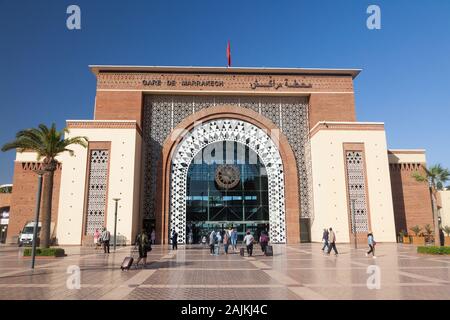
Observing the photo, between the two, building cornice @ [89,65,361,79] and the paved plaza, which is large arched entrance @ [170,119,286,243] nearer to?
building cornice @ [89,65,361,79]

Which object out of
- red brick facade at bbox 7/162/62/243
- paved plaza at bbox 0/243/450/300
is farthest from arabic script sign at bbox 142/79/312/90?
paved plaza at bbox 0/243/450/300

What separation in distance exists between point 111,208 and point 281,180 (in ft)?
40.3

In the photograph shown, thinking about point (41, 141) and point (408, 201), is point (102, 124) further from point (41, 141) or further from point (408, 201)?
point (408, 201)

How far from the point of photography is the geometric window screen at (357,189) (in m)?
24.8

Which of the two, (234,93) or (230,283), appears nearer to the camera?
(230,283)

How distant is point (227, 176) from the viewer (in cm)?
2742

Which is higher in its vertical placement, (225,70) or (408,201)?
(225,70)

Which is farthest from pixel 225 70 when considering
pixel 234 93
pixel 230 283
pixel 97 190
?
pixel 230 283

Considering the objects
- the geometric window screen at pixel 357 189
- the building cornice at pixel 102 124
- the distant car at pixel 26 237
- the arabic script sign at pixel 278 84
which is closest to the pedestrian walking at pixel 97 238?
the distant car at pixel 26 237

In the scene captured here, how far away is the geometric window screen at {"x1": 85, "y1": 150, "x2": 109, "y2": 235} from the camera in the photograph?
78.6 ft

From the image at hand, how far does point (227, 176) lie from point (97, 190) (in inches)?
366

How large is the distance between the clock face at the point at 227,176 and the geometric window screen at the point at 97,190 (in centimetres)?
811
